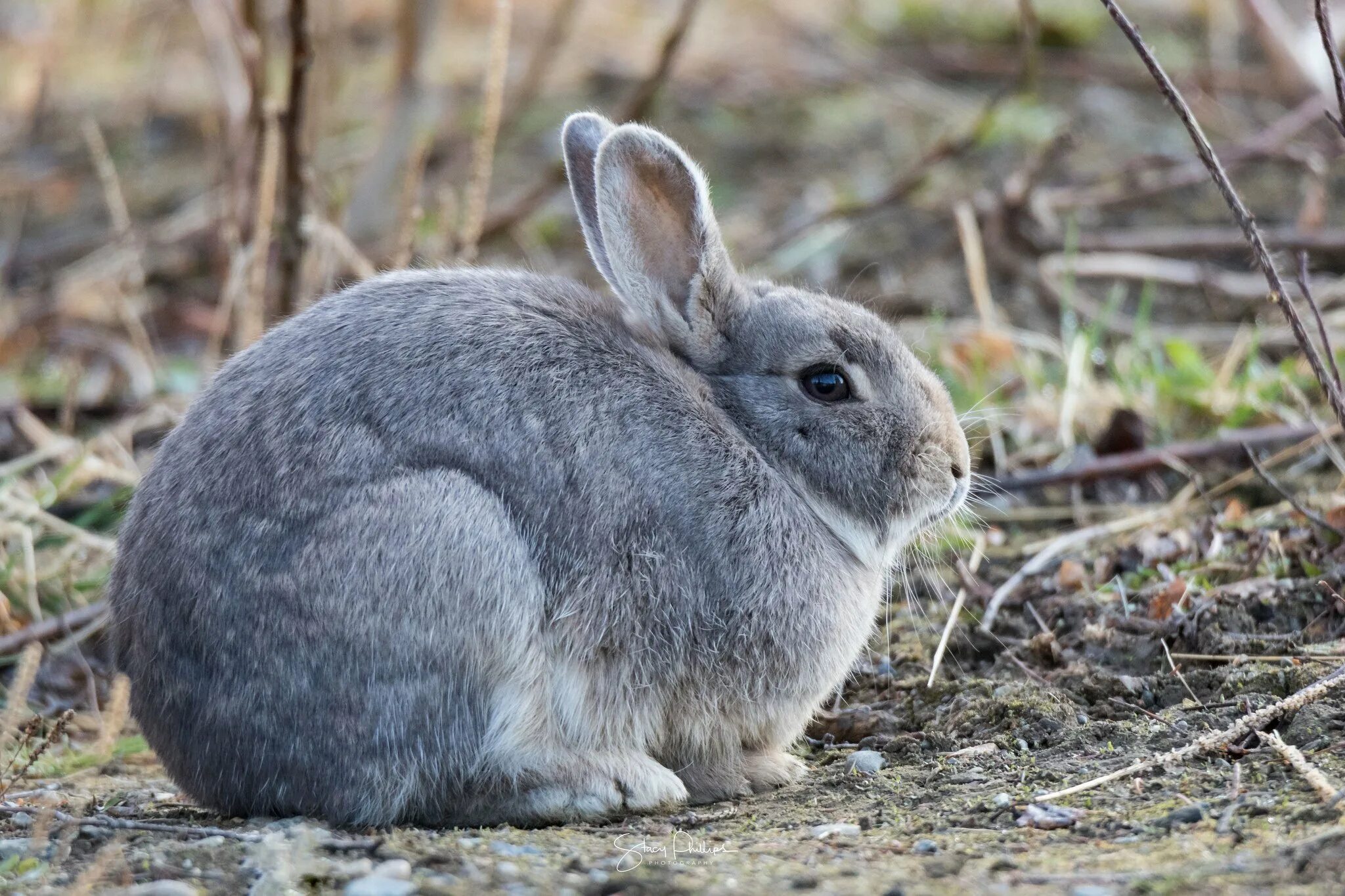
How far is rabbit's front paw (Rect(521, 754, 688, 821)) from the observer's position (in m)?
3.79

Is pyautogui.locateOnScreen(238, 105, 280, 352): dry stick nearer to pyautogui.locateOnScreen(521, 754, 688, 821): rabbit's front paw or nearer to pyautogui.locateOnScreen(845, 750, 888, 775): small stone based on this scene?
pyautogui.locateOnScreen(521, 754, 688, 821): rabbit's front paw

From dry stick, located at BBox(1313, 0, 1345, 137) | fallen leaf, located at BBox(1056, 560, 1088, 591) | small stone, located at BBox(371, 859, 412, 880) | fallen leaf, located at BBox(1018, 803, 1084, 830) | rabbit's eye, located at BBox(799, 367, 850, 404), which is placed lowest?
small stone, located at BBox(371, 859, 412, 880)

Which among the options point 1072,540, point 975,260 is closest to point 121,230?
point 975,260

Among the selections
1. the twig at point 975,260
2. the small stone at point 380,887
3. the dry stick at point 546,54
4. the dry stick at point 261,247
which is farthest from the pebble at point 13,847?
the dry stick at point 546,54

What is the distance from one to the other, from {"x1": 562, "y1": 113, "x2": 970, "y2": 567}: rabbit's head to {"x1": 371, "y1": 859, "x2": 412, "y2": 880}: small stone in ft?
5.77

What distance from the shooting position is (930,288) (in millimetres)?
8438

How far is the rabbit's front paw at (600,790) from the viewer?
3793mm

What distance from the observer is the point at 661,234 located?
14.5 feet

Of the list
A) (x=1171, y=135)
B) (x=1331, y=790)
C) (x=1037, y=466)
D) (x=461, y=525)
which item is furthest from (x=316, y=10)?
(x=1331, y=790)

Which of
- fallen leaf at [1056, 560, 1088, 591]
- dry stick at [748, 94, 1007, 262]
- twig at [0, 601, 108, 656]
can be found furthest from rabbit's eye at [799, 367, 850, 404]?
dry stick at [748, 94, 1007, 262]

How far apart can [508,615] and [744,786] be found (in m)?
0.93

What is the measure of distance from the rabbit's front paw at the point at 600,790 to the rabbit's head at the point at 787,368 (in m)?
0.95

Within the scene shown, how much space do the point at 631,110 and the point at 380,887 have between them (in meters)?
5.19

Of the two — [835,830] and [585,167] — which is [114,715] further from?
[585,167]
